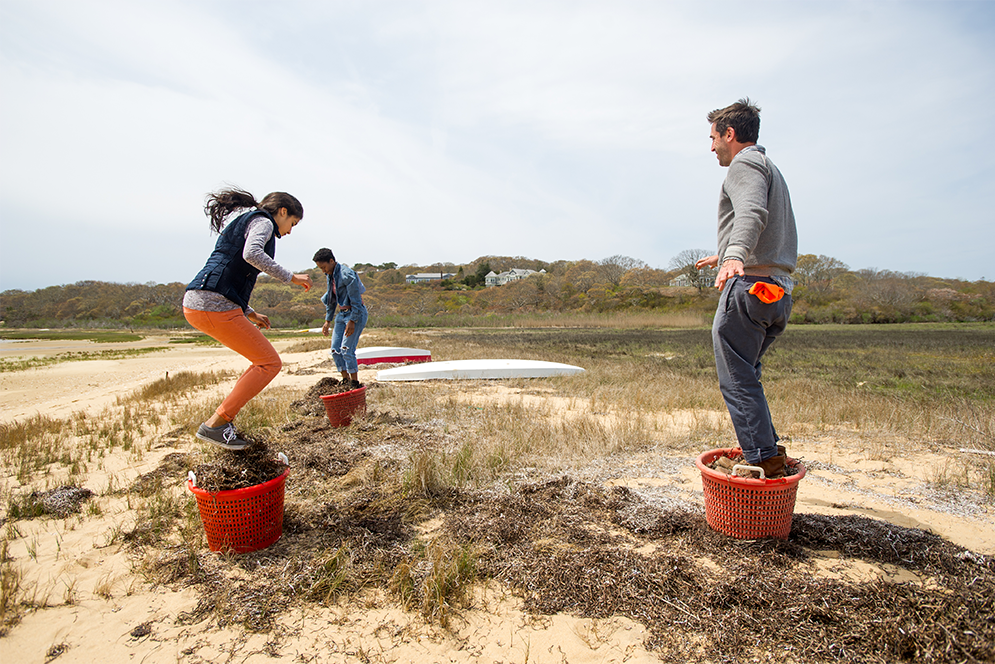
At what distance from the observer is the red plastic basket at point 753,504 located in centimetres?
263

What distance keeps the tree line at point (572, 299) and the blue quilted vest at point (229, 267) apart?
1841 inches

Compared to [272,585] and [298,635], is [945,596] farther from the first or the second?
[272,585]

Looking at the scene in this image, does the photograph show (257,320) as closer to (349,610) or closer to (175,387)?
(349,610)

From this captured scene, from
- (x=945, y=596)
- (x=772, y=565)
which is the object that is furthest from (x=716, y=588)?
(x=945, y=596)

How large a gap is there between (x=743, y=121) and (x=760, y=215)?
683mm

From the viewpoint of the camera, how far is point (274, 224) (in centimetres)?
341

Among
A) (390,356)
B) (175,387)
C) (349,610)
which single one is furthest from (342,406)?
(390,356)

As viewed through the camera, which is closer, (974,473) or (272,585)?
(272,585)

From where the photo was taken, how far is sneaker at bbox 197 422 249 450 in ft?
10.0

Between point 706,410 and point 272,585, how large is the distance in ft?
19.8

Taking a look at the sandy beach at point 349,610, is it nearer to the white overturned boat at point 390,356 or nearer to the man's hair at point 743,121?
the man's hair at point 743,121

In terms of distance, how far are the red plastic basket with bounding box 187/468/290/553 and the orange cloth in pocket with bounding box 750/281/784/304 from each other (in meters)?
2.84

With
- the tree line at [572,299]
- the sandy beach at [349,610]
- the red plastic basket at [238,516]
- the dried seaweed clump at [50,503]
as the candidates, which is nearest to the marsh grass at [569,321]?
the tree line at [572,299]

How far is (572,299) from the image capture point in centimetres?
6812
